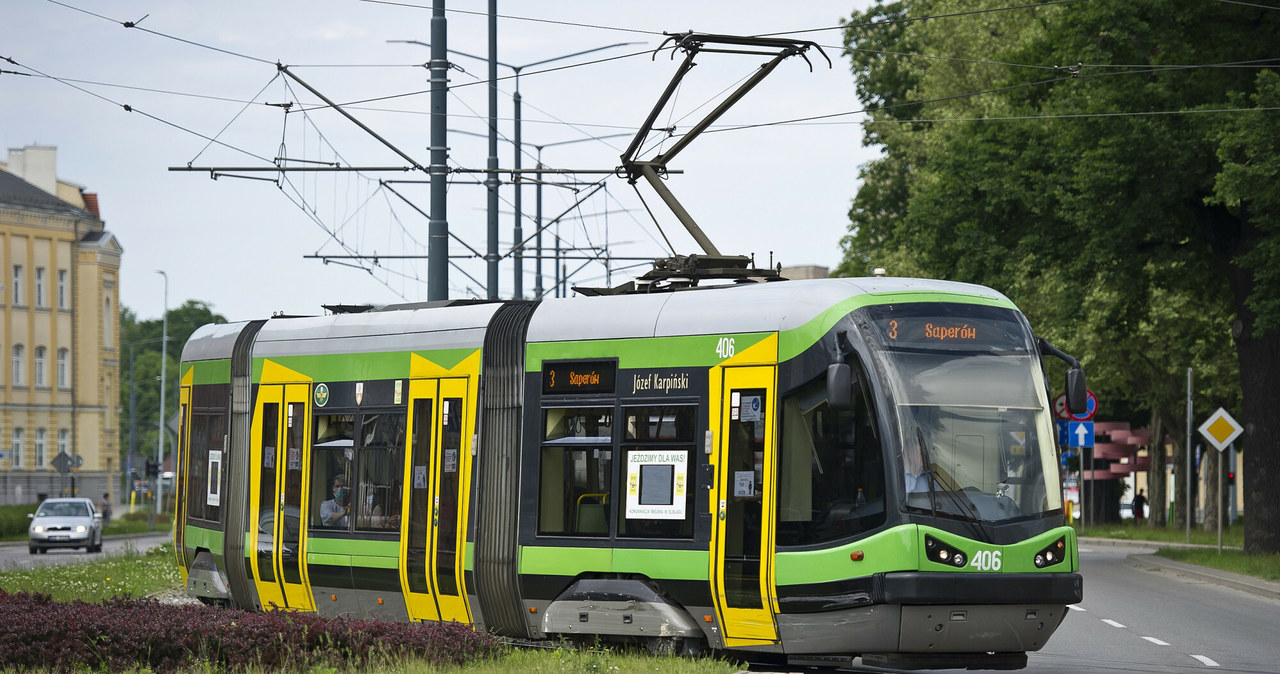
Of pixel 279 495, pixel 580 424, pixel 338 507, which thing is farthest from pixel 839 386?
pixel 279 495

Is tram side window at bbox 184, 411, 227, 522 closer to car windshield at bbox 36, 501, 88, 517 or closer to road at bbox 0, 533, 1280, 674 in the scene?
road at bbox 0, 533, 1280, 674

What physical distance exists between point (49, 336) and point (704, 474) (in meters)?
72.4

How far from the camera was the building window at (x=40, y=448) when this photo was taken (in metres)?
79.7

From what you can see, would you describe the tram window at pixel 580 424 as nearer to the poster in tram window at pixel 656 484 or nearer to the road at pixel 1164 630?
the poster in tram window at pixel 656 484

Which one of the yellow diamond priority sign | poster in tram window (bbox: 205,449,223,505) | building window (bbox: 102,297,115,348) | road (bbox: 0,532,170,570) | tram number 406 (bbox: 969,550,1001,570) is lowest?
road (bbox: 0,532,170,570)

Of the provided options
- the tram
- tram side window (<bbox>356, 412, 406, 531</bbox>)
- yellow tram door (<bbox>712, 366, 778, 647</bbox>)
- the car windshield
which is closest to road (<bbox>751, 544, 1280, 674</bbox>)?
yellow tram door (<bbox>712, 366, 778, 647</bbox>)

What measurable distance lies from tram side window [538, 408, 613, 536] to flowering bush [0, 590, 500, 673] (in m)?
1.53

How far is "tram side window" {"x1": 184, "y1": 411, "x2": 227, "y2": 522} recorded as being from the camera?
1828 cm

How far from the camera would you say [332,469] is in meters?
16.5

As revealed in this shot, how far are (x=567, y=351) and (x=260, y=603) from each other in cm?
504

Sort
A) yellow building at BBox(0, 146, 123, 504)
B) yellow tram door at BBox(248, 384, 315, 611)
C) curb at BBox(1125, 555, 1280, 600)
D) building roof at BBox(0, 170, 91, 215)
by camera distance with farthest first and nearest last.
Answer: yellow building at BBox(0, 146, 123, 504) < building roof at BBox(0, 170, 91, 215) < curb at BBox(1125, 555, 1280, 600) < yellow tram door at BBox(248, 384, 315, 611)

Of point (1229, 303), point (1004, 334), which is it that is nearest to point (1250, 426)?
point (1229, 303)

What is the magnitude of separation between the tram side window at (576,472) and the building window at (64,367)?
71192 millimetres

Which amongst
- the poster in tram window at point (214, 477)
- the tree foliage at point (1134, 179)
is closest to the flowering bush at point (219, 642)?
the poster in tram window at point (214, 477)
